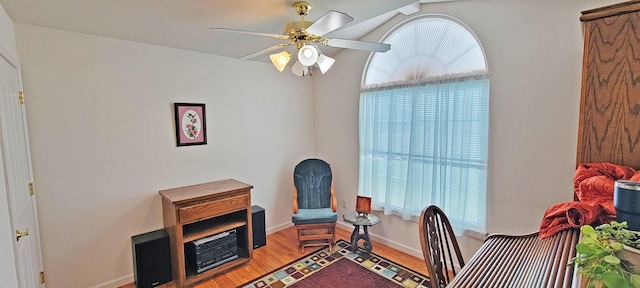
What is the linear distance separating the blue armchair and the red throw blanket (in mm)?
2268

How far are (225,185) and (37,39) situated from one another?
192 cm

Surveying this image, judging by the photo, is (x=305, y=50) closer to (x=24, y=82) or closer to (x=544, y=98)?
(x=544, y=98)

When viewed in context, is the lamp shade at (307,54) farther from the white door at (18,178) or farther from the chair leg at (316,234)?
the chair leg at (316,234)

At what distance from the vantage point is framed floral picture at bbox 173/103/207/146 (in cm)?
282

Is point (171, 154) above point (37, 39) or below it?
below

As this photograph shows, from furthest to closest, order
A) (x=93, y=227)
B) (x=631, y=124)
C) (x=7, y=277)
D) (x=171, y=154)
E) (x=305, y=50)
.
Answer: (x=171, y=154)
(x=93, y=227)
(x=305, y=50)
(x=7, y=277)
(x=631, y=124)

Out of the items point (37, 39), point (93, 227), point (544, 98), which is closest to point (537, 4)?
point (544, 98)

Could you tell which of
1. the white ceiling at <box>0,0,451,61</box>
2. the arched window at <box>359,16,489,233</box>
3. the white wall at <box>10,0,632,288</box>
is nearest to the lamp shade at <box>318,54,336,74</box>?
the white ceiling at <box>0,0,451,61</box>

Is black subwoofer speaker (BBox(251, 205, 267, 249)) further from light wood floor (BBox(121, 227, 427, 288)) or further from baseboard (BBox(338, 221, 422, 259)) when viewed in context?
baseboard (BBox(338, 221, 422, 259))

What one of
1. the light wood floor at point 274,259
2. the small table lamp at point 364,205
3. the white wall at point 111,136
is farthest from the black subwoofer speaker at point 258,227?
the small table lamp at point 364,205

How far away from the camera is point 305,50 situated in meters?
1.80

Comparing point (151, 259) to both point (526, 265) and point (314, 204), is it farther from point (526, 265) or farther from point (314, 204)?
point (526, 265)

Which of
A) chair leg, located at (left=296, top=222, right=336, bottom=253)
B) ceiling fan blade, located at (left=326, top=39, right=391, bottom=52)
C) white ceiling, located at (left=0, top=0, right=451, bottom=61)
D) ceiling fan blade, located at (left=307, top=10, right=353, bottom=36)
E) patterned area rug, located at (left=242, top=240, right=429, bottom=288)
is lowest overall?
patterned area rug, located at (left=242, top=240, right=429, bottom=288)

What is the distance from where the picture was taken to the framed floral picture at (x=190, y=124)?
2817mm
